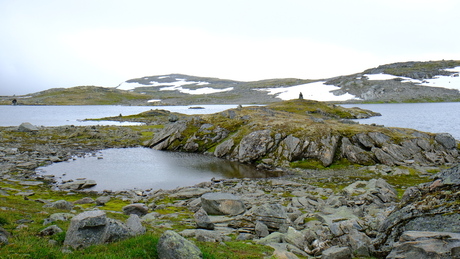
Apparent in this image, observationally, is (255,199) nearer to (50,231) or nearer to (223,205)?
(223,205)

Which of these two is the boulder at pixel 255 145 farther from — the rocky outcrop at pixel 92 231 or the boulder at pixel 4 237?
the boulder at pixel 4 237

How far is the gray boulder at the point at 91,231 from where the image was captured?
1550 cm

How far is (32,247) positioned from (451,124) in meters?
143

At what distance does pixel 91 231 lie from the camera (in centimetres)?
1598

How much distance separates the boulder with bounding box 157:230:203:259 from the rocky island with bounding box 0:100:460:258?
0.05 meters

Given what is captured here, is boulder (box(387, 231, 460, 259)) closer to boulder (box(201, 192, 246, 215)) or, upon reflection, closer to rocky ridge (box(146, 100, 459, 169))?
boulder (box(201, 192, 246, 215))

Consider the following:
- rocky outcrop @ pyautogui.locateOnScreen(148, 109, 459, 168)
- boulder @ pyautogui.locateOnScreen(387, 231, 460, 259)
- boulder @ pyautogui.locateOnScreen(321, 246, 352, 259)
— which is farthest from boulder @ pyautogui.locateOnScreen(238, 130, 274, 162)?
boulder @ pyautogui.locateOnScreen(387, 231, 460, 259)

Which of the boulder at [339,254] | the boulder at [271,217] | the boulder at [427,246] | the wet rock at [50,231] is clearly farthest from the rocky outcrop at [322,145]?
the wet rock at [50,231]

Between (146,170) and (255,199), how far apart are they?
28.3 m

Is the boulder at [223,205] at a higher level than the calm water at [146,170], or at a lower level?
higher

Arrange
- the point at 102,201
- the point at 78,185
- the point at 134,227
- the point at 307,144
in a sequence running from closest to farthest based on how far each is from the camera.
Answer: the point at 134,227
the point at 102,201
the point at 78,185
the point at 307,144

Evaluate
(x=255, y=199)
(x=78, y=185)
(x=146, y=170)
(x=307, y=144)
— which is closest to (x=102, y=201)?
(x=78, y=185)

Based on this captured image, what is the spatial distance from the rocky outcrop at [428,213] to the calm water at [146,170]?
118ft

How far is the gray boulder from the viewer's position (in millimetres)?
15501
